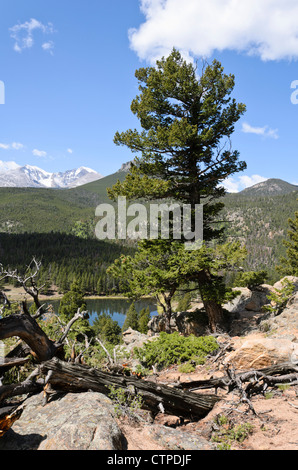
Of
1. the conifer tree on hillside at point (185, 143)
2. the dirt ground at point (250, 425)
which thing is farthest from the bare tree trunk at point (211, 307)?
the dirt ground at point (250, 425)

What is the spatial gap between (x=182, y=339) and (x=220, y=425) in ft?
17.9

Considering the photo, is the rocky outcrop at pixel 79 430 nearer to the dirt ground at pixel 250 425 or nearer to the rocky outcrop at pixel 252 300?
the dirt ground at pixel 250 425

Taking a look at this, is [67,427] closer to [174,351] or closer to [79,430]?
[79,430]

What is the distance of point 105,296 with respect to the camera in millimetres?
124812

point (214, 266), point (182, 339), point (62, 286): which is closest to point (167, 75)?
point (214, 266)

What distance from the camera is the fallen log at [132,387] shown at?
4.82m

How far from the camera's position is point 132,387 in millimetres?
5223

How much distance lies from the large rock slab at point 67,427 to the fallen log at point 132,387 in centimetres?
29

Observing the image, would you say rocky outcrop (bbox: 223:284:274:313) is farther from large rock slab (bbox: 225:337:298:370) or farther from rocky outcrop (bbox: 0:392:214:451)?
rocky outcrop (bbox: 0:392:214:451)

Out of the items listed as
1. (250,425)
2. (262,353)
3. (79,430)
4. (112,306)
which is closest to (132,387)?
(79,430)

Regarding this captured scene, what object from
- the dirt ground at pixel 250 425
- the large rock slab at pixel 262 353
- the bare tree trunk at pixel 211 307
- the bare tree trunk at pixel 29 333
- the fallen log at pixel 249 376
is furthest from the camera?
the bare tree trunk at pixel 211 307

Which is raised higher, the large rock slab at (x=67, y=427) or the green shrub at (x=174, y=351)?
the large rock slab at (x=67, y=427)
